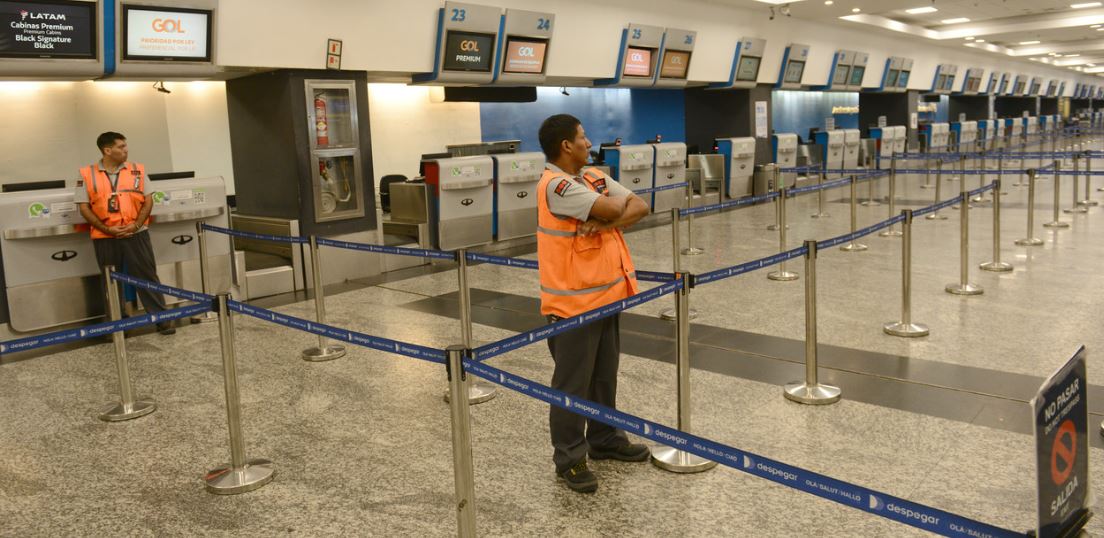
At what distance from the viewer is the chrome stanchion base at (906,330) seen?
6.34m

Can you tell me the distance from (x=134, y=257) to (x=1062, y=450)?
289 inches

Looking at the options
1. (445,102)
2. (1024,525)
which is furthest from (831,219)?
(1024,525)

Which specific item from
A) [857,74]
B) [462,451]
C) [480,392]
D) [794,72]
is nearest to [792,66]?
[794,72]

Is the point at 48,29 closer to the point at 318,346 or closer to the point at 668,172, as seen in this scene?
the point at 318,346

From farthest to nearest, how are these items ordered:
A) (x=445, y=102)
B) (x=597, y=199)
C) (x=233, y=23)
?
(x=445, y=102), (x=233, y=23), (x=597, y=199)

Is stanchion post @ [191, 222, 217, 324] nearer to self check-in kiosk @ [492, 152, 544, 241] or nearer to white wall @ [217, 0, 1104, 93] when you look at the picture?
white wall @ [217, 0, 1104, 93]

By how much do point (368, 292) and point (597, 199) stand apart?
595cm

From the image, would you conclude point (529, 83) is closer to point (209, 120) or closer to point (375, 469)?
point (209, 120)

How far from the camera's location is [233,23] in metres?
8.37

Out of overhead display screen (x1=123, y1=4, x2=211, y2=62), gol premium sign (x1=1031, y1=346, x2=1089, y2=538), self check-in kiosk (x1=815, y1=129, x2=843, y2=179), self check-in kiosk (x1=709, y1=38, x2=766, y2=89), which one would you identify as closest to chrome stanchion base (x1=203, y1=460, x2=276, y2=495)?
gol premium sign (x1=1031, y1=346, x2=1089, y2=538)

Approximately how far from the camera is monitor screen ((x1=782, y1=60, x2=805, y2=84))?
18375 millimetres

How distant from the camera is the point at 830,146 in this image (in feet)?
65.7

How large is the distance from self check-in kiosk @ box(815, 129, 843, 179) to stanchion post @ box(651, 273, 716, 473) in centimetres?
1680

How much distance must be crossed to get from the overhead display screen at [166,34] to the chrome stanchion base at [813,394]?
6.65m
